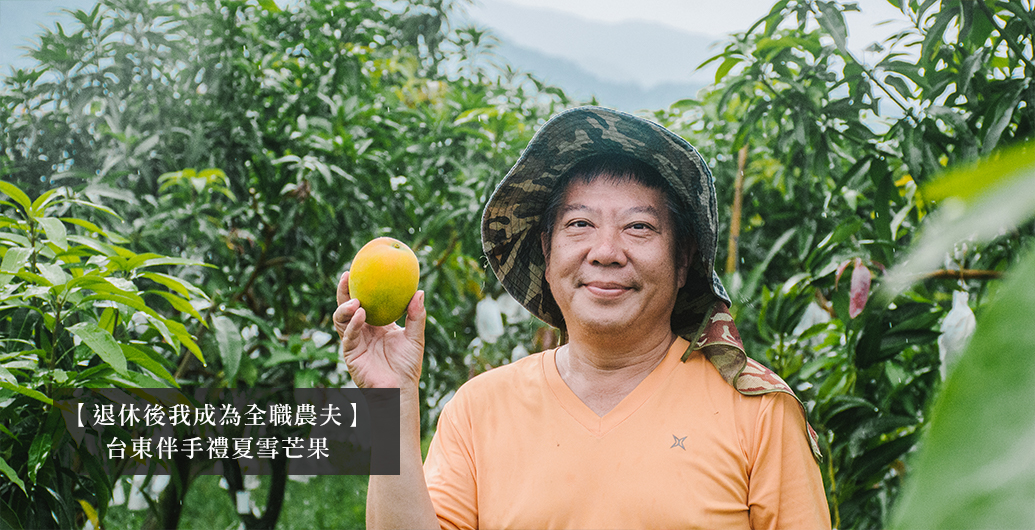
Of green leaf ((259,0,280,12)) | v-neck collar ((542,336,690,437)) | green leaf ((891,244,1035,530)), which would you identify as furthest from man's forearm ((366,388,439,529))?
green leaf ((259,0,280,12))

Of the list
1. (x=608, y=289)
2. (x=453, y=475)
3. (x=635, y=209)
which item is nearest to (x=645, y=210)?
(x=635, y=209)

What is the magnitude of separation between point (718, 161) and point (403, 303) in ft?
4.84

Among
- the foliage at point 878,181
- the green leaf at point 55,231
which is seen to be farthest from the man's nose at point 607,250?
the green leaf at point 55,231

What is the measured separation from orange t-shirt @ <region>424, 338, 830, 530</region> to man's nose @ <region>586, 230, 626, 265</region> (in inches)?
7.2

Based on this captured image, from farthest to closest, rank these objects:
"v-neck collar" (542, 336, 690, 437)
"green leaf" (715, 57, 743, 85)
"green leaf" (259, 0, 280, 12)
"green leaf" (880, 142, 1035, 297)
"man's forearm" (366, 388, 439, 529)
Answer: "green leaf" (259, 0, 280, 12) < "green leaf" (715, 57, 743, 85) < "v-neck collar" (542, 336, 690, 437) < "man's forearm" (366, 388, 439, 529) < "green leaf" (880, 142, 1035, 297)

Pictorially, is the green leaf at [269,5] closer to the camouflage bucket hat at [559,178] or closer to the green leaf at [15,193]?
the green leaf at [15,193]

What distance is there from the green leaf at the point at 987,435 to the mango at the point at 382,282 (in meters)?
0.89

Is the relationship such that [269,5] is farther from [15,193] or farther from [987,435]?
[987,435]

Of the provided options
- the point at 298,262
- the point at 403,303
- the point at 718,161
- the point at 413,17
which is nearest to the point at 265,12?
the point at 413,17

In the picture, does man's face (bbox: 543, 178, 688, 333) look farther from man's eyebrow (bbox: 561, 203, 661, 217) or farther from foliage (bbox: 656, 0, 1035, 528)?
foliage (bbox: 656, 0, 1035, 528)

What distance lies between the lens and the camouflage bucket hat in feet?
3.54

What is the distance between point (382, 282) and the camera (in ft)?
3.22

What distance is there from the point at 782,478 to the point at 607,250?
36 cm

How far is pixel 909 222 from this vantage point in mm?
1628
